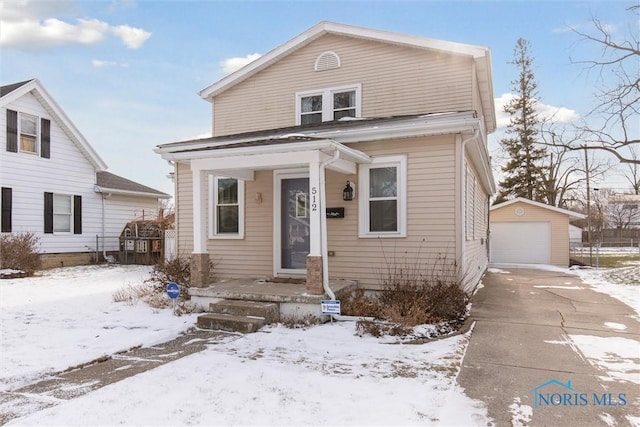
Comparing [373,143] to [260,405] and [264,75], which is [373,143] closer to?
[264,75]

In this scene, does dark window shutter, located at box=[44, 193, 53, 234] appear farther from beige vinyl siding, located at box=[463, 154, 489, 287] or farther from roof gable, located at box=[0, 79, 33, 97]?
beige vinyl siding, located at box=[463, 154, 489, 287]

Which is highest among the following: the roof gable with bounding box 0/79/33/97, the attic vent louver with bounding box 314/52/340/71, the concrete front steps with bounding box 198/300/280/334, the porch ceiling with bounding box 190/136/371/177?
the roof gable with bounding box 0/79/33/97

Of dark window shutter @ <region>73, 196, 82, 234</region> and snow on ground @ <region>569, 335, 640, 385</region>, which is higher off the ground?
dark window shutter @ <region>73, 196, 82, 234</region>

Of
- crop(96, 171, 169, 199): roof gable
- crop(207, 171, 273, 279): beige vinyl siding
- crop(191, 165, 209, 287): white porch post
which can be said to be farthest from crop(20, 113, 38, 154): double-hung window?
crop(191, 165, 209, 287): white porch post

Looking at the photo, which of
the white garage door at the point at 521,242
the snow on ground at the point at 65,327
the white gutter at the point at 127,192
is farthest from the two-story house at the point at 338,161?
the white garage door at the point at 521,242

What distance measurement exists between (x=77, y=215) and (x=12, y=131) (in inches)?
141

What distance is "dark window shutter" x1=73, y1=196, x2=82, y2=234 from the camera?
50.9 ft

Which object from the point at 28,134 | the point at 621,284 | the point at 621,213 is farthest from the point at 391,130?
the point at 621,213

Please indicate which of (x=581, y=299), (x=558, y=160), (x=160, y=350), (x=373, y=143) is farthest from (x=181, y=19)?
(x=558, y=160)

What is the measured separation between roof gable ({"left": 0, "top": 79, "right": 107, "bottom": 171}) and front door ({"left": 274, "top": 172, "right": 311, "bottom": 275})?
10794 millimetres

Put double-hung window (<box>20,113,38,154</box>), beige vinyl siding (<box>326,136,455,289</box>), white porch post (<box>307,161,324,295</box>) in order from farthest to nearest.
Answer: double-hung window (<box>20,113,38,154</box>)
beige vinyl siding (<box>326,136,455,289</box>)
white porch post (<box>307,161,324,295</box>)

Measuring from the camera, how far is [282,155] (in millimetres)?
6664

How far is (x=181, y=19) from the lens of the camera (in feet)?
29.8

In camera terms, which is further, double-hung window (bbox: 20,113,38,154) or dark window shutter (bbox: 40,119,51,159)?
dark window shutter (bbox: 40,119,51,159)
